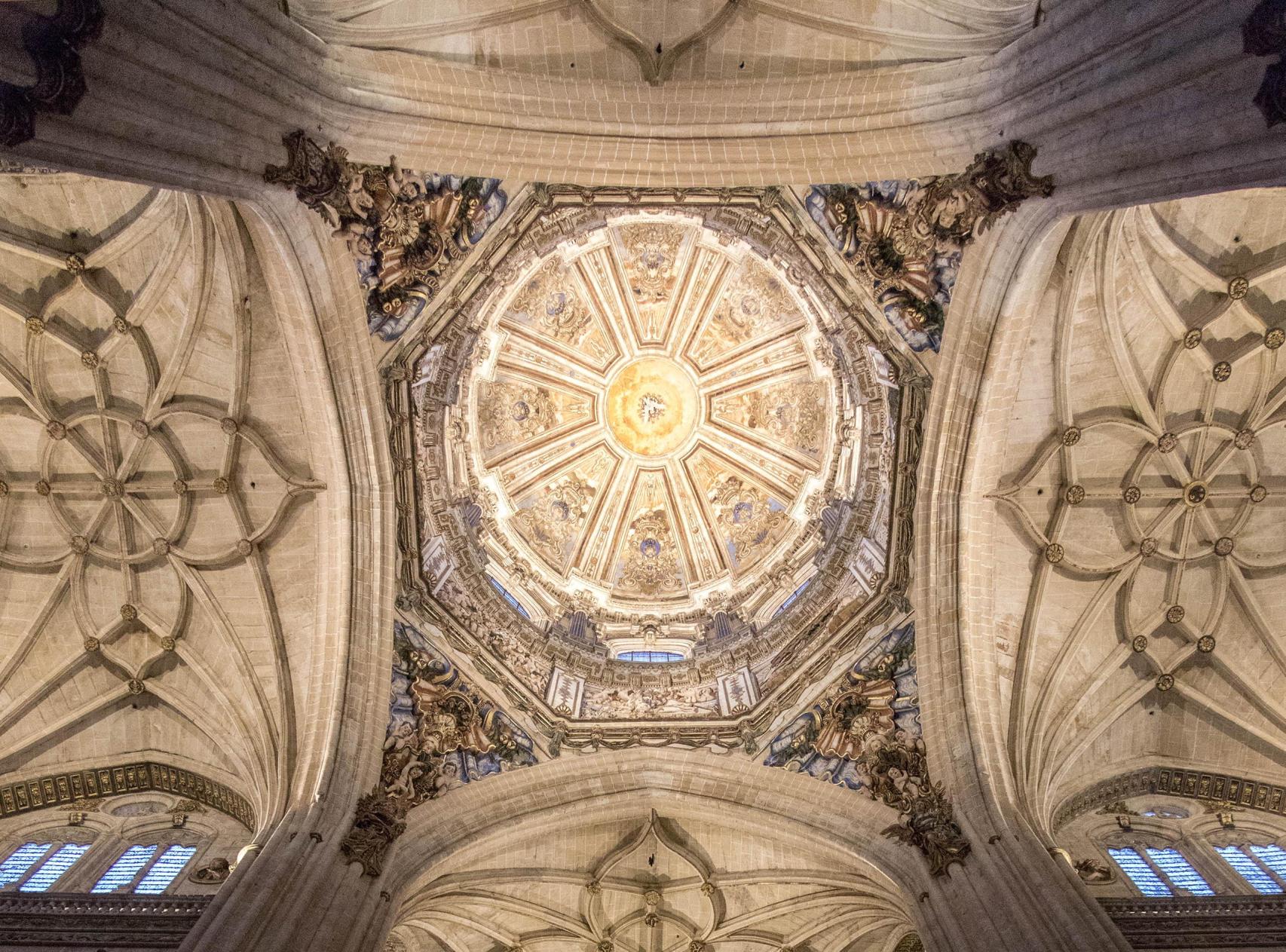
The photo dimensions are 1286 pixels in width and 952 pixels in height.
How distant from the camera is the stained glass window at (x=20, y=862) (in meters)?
11.6

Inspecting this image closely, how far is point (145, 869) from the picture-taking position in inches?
473

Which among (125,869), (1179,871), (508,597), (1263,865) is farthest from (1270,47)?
(125,869)

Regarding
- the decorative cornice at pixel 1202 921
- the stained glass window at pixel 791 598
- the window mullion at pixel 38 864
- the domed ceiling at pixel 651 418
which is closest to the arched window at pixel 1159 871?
the decorative cornice at pixel 1202 921

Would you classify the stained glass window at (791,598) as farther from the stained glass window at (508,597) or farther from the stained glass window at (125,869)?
the stained glass window at (125,869)

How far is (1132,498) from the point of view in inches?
521

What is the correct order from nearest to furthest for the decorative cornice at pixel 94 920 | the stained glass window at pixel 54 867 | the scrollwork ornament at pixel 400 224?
1. the decorative cornice at pixel 94 920
2. the scrollwork ornament at pixel 400 224
3. the stained glass window at pixel 54 867

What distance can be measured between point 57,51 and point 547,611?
1272 centimetres

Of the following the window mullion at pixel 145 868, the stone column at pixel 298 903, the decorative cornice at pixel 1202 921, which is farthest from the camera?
the window mullion at pixel 145 868

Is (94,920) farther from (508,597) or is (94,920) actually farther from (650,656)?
(650,656)

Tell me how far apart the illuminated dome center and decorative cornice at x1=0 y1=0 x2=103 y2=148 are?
16.7 m

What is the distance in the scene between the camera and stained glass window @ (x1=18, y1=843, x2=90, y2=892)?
11.4 m

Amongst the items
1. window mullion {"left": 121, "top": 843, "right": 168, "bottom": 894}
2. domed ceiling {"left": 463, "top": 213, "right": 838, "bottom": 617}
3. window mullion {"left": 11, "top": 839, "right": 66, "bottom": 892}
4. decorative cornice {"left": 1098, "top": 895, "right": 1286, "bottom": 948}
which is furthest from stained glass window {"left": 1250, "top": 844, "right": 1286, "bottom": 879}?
window mullion {"left": 11, "top": 839, "right": 66, "bottom": 892}

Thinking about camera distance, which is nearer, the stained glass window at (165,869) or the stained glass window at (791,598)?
the stained glass window at (165,869)

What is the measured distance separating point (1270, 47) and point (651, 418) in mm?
17280
